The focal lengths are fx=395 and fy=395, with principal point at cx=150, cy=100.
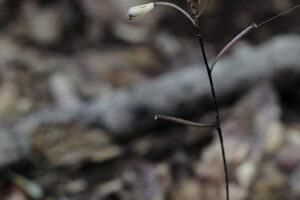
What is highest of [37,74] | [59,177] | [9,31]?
[9,31]

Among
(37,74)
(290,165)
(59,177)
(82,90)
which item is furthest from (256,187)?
(37,74)

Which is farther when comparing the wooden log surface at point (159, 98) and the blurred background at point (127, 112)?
the wooden log surface at point (159, 98)

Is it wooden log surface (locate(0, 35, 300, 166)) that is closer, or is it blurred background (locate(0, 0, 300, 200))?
blurred background (locate(0, 0, 300, 200))

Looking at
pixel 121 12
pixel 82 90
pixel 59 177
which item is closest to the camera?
pixel 59 177

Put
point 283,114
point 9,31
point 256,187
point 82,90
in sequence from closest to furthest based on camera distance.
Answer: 1. point 256,187
2. point 283,114
3. point 82,90
4. point 9,31

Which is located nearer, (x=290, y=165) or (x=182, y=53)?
(x=290, y=165)

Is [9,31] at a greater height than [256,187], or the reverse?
[9,31]

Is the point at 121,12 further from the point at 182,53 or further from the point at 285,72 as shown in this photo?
the point at 285,72

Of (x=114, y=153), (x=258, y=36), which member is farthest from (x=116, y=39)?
(x=114, y=153)
